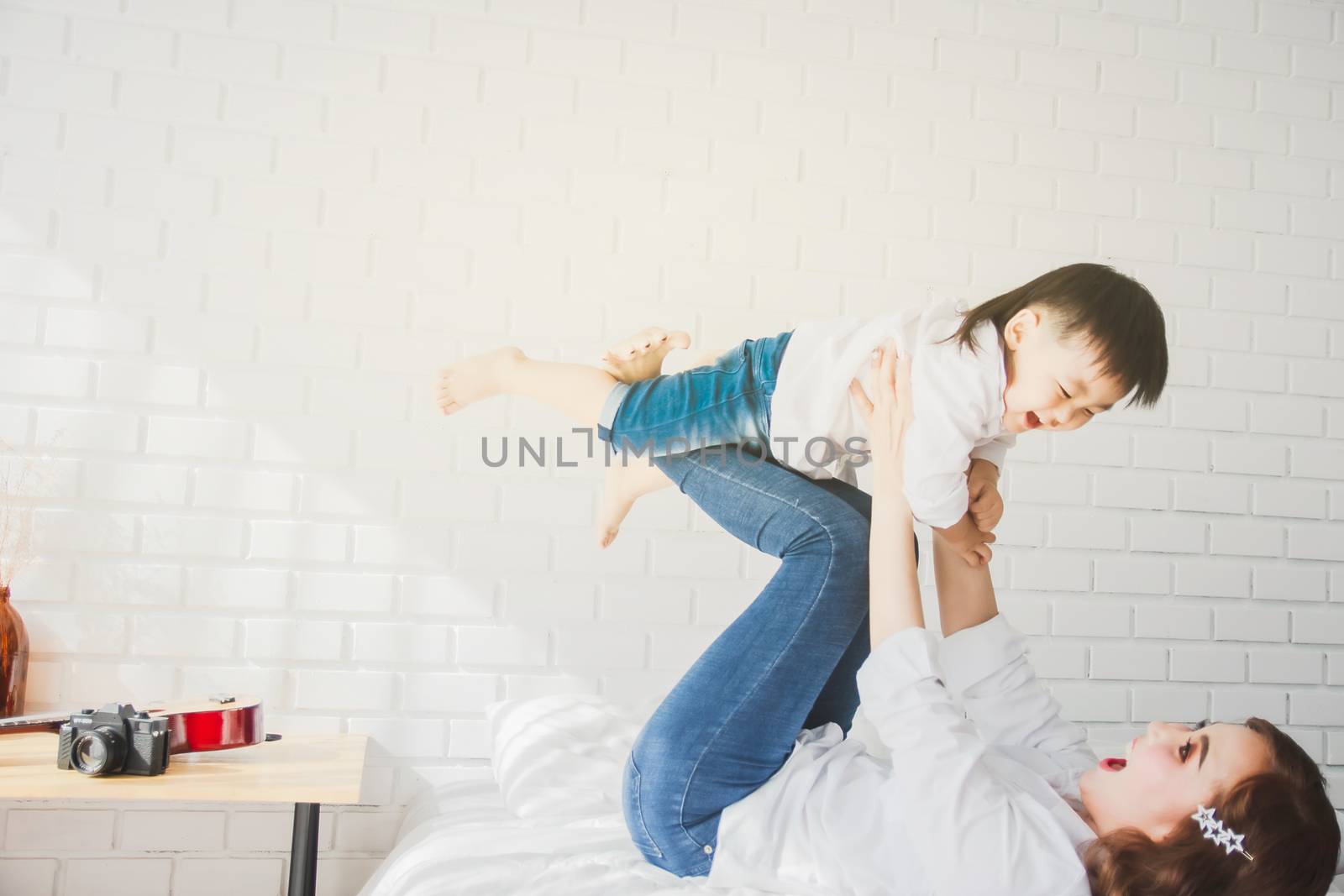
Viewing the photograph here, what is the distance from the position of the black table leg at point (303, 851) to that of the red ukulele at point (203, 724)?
0.23 m

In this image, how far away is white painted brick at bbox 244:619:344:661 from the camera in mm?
2633

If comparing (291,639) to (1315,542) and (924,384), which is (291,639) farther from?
(1315,542)

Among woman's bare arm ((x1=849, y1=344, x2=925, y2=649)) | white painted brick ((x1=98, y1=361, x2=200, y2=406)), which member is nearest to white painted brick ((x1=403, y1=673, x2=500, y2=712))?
white painted brick ((x1=98, y1=361, x2=200, y2=406))

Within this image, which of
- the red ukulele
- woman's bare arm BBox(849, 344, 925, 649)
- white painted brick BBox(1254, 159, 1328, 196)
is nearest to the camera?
woman's bare arm BBox(849, 344, 925, 649)

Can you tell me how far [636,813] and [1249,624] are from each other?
7.50 feet

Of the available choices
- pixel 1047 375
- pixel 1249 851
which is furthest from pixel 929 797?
pixel 1047 375

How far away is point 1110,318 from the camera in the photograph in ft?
5.48

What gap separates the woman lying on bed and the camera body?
38.0 inches

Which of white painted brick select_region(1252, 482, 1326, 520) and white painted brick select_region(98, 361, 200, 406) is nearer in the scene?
white painted brick select_region(98, 361, 200, 406)

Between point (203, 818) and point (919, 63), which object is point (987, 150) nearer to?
point (919, 63)

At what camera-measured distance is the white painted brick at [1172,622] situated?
3.05 m

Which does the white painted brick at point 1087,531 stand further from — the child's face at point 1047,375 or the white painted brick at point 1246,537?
the child's face at point 1047,375

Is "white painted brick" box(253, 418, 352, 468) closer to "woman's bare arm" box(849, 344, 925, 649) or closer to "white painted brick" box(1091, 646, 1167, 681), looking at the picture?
"woman's bare arm" box(849, 344, 925, 649)

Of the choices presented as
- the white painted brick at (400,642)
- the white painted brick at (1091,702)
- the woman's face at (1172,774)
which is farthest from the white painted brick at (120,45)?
the white painted brick at (1091,702)
